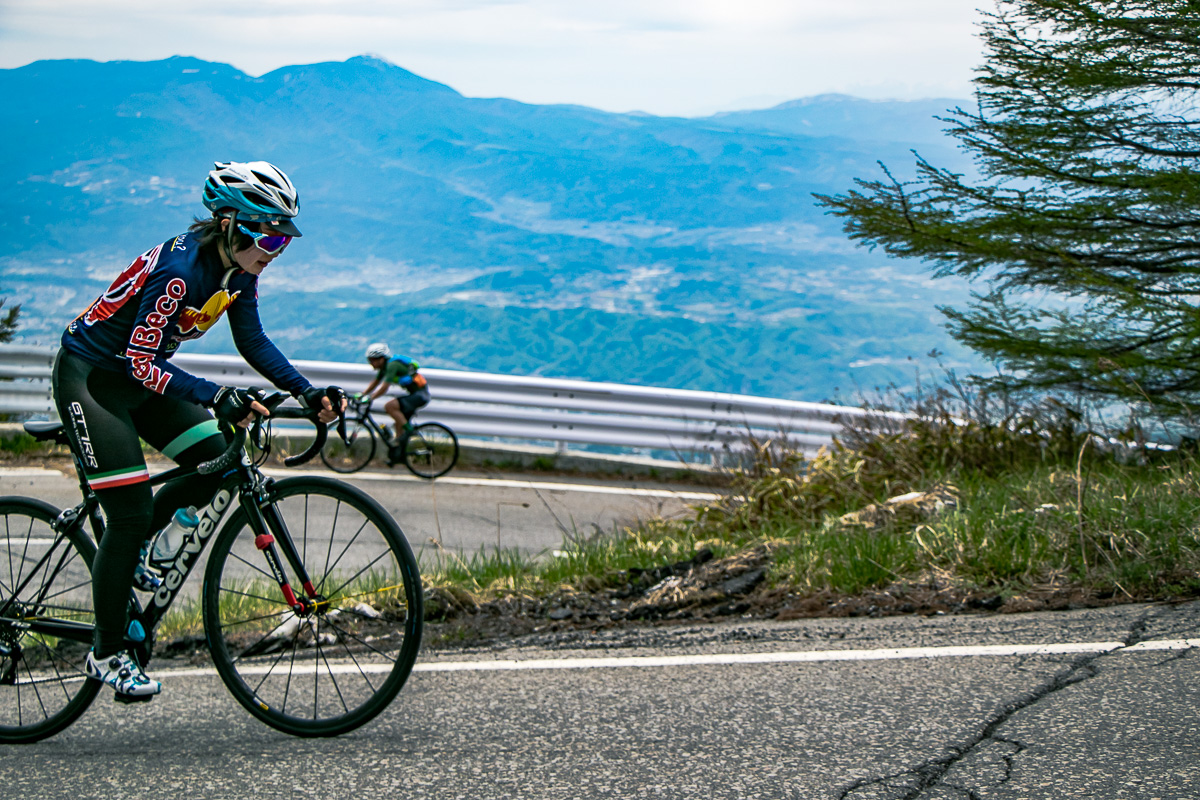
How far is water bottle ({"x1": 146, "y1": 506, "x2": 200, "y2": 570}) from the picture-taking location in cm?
342

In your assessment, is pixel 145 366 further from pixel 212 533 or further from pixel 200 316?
pixel 212 533

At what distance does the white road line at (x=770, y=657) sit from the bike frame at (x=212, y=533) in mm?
572

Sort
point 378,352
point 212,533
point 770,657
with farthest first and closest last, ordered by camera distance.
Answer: point 378,352 < point 770,657 < point 212,533

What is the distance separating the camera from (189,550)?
341cm

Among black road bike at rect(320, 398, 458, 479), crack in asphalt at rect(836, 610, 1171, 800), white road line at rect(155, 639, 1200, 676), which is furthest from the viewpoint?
black road bike at rect(320, 398, 458, 479)

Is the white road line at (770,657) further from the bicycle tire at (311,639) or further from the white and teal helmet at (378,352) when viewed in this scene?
the white and teal helmet at (378,352)

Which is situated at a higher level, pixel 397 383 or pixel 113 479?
pixel 397 383

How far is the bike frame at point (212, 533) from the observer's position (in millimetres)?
3324

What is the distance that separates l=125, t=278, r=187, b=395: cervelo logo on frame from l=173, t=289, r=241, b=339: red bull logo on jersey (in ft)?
0.22

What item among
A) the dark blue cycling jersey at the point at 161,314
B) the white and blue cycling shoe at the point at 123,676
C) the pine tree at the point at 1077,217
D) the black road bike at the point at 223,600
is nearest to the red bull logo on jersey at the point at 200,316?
the dark blue cycling jersey at the point at 161,314

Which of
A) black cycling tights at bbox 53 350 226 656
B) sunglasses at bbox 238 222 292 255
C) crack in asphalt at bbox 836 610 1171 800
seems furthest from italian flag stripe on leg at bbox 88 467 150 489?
crack in asphalt at bbox 836 610 1171 800

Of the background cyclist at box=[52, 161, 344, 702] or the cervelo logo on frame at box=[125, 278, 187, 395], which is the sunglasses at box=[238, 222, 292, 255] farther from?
the cervelo logo on frame at box=[125, 278, 187, 395]

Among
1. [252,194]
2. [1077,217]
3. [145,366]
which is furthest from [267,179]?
[1077,217]

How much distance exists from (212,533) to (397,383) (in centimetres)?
939
